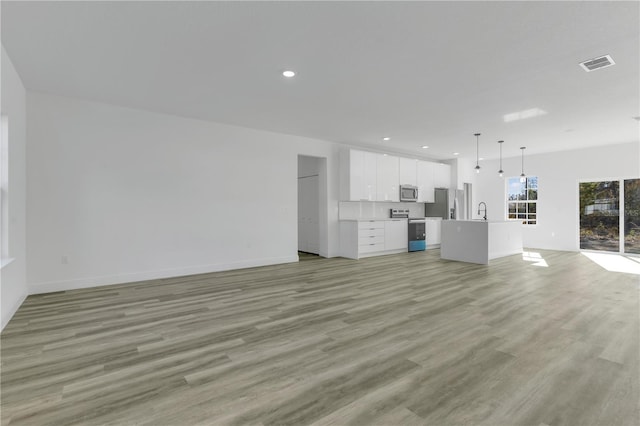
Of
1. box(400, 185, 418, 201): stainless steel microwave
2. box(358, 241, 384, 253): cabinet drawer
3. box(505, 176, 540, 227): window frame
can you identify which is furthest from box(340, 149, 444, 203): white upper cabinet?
box(505, 176, 540, 227): window frame

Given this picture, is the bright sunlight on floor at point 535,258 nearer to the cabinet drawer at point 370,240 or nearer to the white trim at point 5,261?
the cabinet drawer at point 370,240

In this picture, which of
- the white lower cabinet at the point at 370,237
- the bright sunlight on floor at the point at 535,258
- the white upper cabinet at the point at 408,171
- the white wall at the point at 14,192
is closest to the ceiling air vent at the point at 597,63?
the bright sunlight on floor at the point at 535,258

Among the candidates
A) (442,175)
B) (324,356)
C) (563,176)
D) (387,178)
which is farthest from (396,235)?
(324,356)

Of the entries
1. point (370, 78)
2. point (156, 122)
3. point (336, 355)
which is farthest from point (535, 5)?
point (156, 122)

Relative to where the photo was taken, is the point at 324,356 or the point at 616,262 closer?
the point at 324,356

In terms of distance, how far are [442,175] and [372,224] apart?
363 centimetres

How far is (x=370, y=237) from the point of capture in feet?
25.0

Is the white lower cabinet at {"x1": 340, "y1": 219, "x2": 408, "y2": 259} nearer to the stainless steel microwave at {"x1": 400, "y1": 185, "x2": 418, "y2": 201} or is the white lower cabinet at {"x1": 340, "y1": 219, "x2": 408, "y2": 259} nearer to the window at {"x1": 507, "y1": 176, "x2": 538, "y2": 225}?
the stainless steel microwave at {"x1": 400, "y1": 185, "x2": 418, "y2": 201}

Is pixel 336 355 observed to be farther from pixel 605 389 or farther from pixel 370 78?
pixel 370 78

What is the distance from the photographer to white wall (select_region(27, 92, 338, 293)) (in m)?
4.39

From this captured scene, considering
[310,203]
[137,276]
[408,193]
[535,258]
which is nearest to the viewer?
[137,276]

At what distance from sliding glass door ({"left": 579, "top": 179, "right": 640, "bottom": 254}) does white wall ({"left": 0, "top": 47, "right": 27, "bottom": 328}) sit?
11.6 metres

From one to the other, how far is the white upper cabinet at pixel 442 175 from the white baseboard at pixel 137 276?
18.6 feet

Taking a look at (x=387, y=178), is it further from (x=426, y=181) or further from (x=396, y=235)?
(x=426, y=181)
